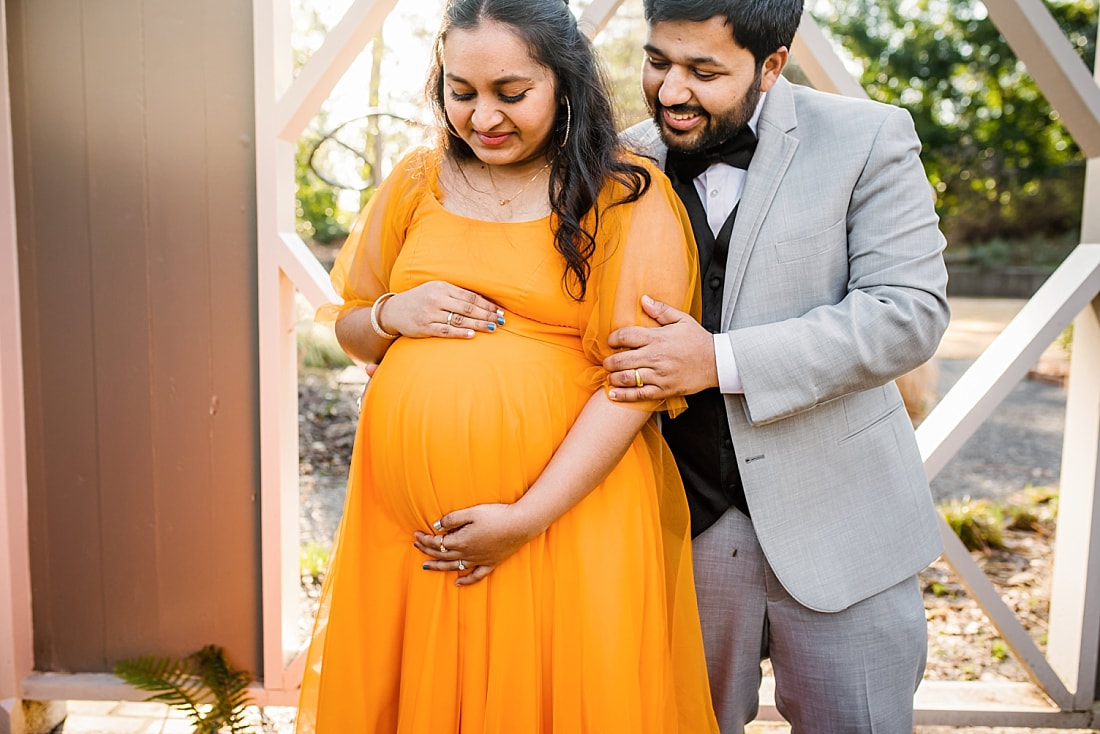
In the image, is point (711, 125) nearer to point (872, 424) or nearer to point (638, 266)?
point (638, 266)

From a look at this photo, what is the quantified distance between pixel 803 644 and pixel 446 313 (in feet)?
Answer: 3.66

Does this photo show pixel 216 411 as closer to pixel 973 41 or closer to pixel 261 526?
pixel 261 526

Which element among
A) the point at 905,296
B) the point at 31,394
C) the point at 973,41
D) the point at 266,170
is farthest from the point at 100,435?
the point at 973,41

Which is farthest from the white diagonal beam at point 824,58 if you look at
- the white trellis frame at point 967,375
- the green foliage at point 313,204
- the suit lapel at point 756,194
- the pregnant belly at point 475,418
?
the green foliage at point 313,204

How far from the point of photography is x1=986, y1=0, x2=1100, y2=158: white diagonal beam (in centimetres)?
258

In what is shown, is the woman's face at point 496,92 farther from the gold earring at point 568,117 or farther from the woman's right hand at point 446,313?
the woman's right hand at point 446,313

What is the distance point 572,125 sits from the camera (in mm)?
1884

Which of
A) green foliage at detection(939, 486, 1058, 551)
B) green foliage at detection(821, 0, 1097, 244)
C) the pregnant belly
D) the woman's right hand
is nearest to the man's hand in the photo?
the pregnant belly

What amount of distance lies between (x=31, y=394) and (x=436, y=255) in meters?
1.74

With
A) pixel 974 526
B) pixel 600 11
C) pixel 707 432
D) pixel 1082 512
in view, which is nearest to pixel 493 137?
pixel 707 432

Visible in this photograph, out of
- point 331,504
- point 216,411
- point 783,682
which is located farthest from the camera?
point 331,504

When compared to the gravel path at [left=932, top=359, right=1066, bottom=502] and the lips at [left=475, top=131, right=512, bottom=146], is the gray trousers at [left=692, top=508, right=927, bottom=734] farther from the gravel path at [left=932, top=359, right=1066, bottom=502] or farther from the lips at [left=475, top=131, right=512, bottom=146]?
the gravel path at [left=932, top=359, right=1066, bottom=502]

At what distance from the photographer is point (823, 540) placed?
1997 millimetres

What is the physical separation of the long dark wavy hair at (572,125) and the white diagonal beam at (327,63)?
32.6 inches
